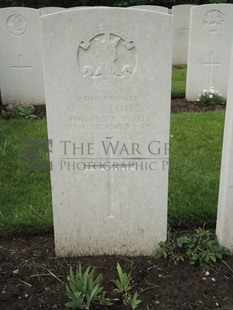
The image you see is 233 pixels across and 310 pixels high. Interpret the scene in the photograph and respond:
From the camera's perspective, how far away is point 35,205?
3518 millimetres

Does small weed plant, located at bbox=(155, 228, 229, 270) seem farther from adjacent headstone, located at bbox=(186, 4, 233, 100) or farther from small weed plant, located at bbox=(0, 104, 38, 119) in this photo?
adjacent headstone, located at bbox=(186, 4, 233, 100)

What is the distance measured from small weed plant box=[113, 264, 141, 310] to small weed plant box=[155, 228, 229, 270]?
1.44 feet

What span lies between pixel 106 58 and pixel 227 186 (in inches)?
47.6

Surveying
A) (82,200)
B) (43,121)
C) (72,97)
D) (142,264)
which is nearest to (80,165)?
(82,200)

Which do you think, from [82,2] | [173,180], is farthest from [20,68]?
[82,2]

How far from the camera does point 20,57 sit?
6848mm

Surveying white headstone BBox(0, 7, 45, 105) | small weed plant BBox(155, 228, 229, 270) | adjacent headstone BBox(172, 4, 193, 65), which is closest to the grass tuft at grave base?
small weed plant BBox(155, 228, 229, 270)

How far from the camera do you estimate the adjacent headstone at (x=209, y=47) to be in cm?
669

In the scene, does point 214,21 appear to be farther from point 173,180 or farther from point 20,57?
point 173,180

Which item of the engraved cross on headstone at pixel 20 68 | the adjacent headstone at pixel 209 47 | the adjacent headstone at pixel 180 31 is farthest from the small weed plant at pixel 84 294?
the adjacent headstone at pixel 180 31

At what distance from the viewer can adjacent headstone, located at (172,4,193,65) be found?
34.9 feet

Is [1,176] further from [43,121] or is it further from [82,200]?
[43,121]

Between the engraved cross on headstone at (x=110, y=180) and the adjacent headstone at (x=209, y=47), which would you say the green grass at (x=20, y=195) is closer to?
the engraved cross on headstone at (x=110, y=180)

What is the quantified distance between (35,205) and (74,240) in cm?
79
